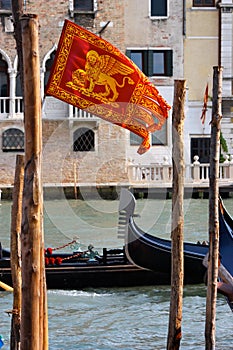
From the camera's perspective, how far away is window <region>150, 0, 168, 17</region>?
46.1ft

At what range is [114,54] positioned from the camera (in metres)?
5.25

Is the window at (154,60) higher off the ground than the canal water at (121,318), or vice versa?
the window at (154,60)

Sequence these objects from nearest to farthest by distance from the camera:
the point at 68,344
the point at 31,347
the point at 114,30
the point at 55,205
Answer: the point at 31,347 < the point at 68,344 < the point at 55,205 < the point at 114,30

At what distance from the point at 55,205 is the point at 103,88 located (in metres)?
7.54

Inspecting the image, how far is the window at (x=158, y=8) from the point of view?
46.1 feet

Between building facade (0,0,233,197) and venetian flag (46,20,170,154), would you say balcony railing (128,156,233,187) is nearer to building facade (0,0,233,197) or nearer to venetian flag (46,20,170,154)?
building facade (0,0,233,197)

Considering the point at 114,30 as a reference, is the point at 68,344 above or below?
below

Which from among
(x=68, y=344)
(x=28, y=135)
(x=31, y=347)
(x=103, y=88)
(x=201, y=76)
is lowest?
(x=68, y=344)

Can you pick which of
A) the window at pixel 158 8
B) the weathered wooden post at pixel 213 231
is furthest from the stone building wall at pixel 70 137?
the weathered wooden post at pixel 213 231

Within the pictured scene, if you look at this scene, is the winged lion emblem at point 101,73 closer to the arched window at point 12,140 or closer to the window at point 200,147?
the arched window at point 12,140

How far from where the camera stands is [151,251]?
625 centimetres

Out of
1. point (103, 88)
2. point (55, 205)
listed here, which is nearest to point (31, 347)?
point (103, 88)

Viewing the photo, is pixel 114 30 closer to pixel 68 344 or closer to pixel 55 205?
pixel 55 205

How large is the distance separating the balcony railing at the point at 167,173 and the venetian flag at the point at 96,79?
7.84m
